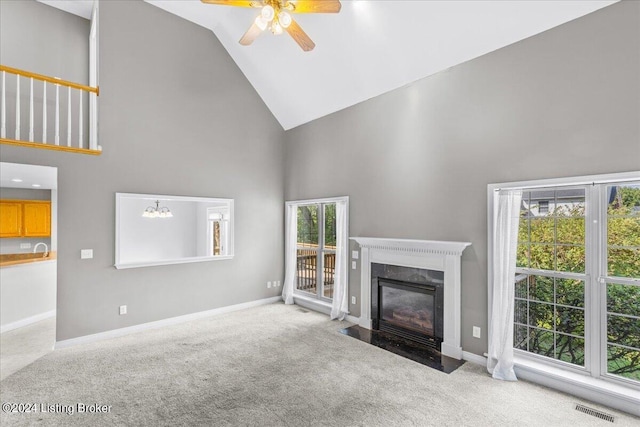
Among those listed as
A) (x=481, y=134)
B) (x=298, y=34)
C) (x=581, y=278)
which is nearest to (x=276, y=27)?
(x=298, y=34)

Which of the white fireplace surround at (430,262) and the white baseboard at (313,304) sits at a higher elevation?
the white fireplace surround at (430,262)

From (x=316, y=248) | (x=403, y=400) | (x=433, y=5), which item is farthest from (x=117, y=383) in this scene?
(x=433, y=5)

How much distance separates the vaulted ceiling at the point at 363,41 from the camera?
10.3 feet

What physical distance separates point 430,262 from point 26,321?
20.4 ft

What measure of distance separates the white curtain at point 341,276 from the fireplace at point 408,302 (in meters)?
0.55

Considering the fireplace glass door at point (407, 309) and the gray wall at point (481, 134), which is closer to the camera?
the gray wall at point (481, 134)

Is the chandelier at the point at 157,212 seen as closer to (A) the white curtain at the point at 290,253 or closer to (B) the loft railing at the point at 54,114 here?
(B) the loft railing at the point at 54,114

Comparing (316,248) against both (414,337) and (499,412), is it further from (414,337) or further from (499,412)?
(499,412)

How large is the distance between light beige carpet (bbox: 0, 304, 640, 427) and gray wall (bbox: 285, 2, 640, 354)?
0.87 meters

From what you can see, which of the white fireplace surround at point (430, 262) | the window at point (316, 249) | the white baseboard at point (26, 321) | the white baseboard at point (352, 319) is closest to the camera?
the white fireplace surround at point (430, 262)

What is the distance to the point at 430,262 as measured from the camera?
3959mm

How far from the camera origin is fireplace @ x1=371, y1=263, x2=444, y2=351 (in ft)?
13.0

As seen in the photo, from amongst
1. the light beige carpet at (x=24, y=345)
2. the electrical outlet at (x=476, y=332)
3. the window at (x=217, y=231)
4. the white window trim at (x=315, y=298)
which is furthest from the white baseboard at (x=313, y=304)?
the light beige carpet at (x=24, y=345)

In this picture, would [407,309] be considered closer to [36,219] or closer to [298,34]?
[298,34]
